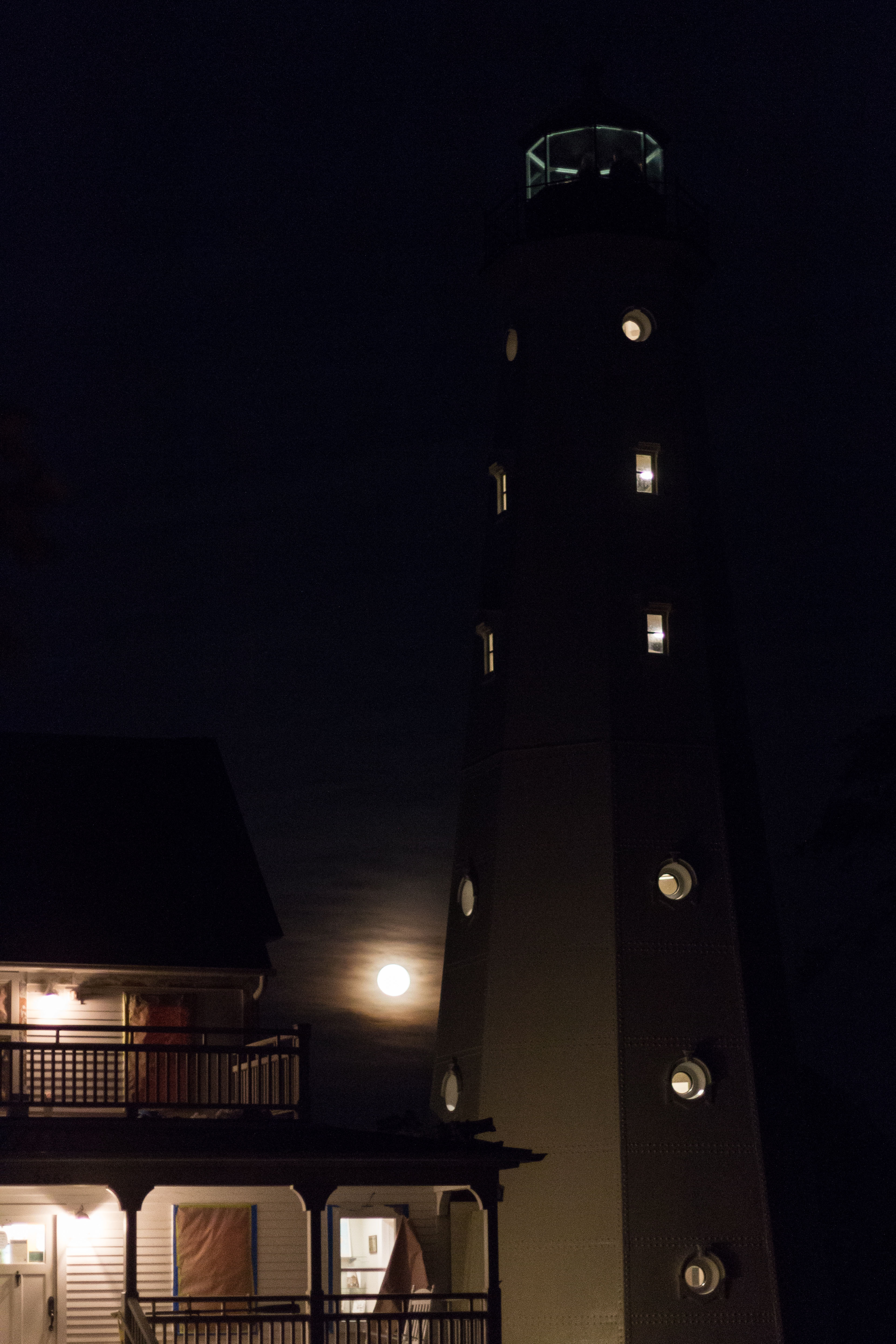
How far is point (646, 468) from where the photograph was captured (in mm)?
31406

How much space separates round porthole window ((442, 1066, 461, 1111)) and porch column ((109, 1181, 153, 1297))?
7.83m

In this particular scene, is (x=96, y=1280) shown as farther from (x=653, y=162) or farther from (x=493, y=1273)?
(x=653, y=162)

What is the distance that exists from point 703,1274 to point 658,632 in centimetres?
954

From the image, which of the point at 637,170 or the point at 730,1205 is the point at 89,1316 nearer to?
the point at 730,1205

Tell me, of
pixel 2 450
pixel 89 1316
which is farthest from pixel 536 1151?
pixel 2 450

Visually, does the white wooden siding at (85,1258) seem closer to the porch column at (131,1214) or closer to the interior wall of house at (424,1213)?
the porch column at (131,1214)

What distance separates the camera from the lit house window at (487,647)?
3161 cm

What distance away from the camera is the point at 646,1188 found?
27.6m

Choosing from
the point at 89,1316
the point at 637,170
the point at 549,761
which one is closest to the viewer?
the point at 89,1316

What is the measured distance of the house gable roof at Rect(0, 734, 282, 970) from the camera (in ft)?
92.6

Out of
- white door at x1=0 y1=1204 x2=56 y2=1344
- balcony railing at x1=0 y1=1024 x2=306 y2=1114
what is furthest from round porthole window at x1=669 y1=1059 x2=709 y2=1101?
white door at x1=0 y1=1204 x2=56 y2=1344

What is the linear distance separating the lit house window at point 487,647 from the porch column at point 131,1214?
11243 mm

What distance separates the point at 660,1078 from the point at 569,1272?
117 inches

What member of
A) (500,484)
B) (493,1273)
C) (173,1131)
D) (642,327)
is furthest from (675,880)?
(642,327)
